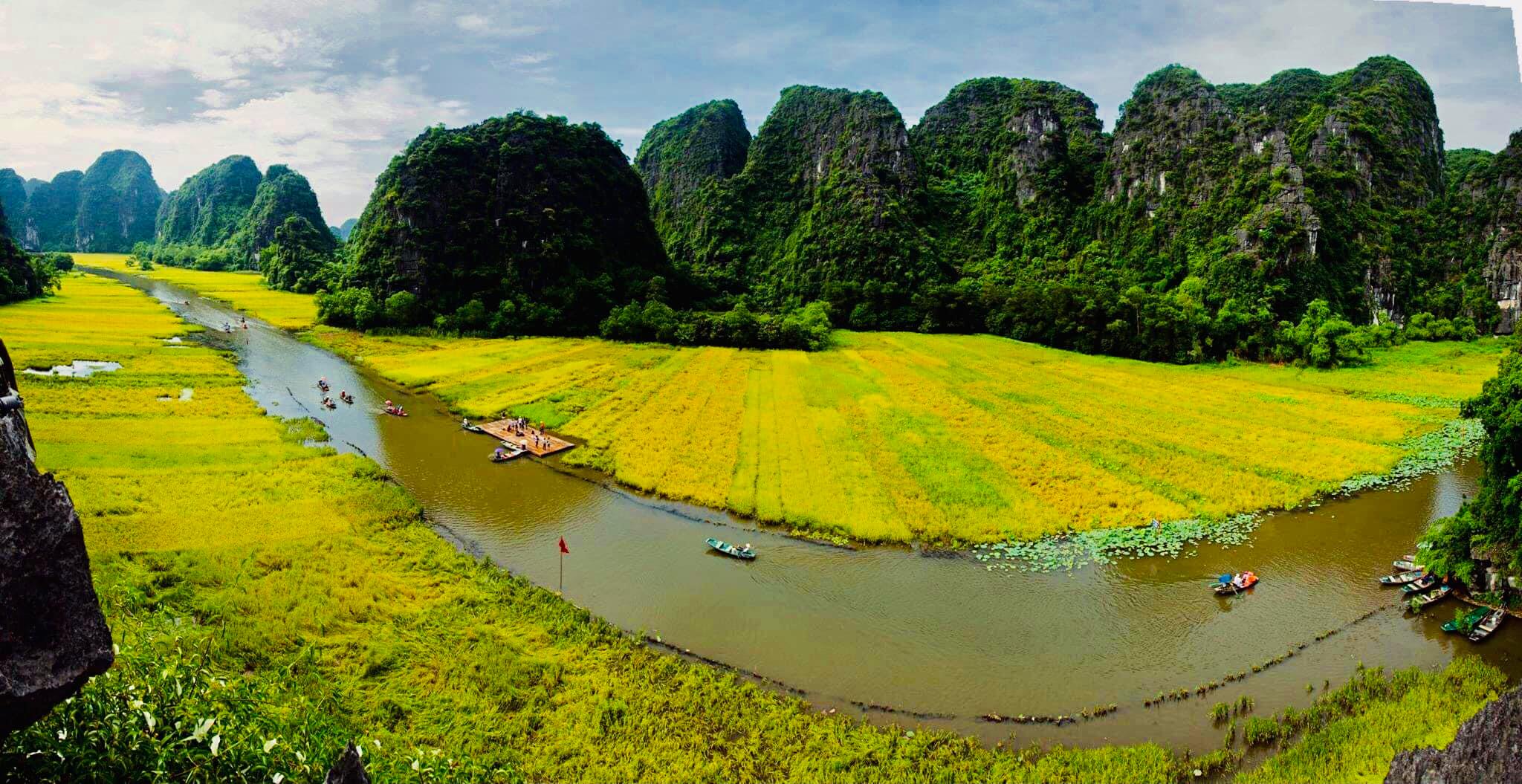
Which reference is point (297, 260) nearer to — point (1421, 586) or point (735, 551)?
point (735, 551)

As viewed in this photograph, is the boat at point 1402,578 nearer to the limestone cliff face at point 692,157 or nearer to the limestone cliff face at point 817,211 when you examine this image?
the limestone cliff face at point 817,211

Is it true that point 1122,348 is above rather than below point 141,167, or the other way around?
below

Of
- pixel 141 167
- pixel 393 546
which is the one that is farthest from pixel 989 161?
pixel 141 167

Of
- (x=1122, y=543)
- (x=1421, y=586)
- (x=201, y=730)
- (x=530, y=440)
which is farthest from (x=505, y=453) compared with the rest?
(x=1421, y=586)

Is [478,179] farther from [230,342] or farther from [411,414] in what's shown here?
[411,414]

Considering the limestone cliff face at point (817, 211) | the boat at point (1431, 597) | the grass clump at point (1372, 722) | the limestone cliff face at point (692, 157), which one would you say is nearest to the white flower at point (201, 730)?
the grass clump at point (1372, 722)

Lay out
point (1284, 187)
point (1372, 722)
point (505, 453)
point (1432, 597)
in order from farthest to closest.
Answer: point (1284, 187)
point (505, 453)
point (1432, 597)
point (1372, 722)

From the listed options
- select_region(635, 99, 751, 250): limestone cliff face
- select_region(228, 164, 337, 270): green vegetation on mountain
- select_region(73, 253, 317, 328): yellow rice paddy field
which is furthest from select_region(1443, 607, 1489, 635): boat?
select_region(228, 164, 337, 270): green vegetation on mountain
